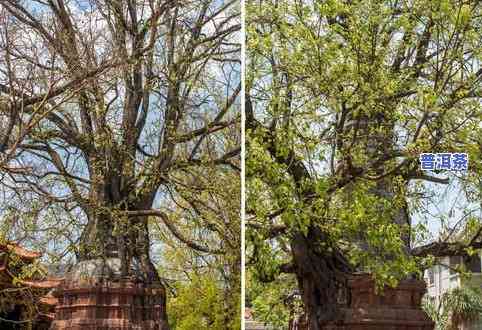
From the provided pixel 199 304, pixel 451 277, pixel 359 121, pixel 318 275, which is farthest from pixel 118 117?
→ pixel 451 277

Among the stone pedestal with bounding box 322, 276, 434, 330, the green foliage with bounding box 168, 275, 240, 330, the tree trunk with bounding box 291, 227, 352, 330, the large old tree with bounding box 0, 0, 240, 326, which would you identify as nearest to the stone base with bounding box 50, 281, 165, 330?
the large old tree with bounding box 0, 0, 240, 326

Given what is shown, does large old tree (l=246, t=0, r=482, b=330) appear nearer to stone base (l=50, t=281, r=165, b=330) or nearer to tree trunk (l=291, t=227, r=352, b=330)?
tree trunk (l=291, t=227, r=352, b=330)

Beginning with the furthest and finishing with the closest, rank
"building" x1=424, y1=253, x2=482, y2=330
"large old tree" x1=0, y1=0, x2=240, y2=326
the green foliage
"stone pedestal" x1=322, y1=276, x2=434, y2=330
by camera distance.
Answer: the green foliage → "large old tree" x1=0, y1=0, x2=240, y2=326 → "stone pedestal" x1=322, y1=276, x2=434, y2=330 → "building" x1=424, y1=253, x2=482, y2=330

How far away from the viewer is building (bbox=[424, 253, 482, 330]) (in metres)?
3.47

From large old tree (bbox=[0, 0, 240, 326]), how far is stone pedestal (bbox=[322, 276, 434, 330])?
1.21 m

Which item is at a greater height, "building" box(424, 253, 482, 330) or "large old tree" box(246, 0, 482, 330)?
"large old tree" box(246, 0, 482, 330)

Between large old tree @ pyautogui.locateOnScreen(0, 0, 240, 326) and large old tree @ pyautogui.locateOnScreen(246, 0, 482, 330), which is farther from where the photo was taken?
large old tree @ pyautogui.locateOnScreen(0, 0, 240, 326)

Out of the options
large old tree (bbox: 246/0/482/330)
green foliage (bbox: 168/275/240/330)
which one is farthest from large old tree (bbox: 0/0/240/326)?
large old tree (bbox: 246/0/482/330)

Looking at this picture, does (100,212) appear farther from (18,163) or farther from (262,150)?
(262,150)

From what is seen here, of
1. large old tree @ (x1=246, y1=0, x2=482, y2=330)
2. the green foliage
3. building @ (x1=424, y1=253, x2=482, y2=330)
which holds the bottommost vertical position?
the green foliage

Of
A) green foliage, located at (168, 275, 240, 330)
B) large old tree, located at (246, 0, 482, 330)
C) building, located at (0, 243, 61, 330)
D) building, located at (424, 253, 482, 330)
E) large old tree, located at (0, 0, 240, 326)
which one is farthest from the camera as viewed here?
green foliage, located at (168, 275, 240, 330)

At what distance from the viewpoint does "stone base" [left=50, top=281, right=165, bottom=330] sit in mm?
4418

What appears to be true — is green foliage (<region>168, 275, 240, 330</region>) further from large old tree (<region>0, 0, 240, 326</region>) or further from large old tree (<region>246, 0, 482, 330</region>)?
large old tree (<region>246, 0, 482, 330</region>)

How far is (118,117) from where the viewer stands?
4.73 metres
